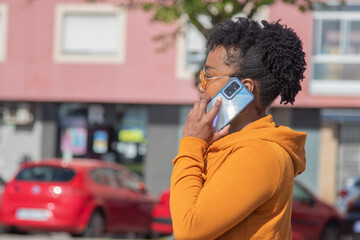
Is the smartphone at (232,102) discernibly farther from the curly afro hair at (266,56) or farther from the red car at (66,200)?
the red car at (66,200)

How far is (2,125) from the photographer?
26.8m

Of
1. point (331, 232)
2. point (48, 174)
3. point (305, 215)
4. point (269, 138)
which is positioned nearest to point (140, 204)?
point (48, 174)

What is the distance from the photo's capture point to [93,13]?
2573 cm

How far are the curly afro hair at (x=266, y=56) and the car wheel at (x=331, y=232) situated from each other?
11630 mm

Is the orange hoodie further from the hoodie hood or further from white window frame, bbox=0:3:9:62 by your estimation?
white window frame, bbox=0:3:9:62

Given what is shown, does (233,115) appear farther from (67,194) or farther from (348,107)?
(348,107)

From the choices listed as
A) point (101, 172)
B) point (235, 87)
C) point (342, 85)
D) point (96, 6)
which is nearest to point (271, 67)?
point (235, 87)

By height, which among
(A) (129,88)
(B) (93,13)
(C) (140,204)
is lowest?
(C) (140,204)

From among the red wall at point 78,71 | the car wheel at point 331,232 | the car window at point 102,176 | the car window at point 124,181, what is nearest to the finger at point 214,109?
the car wheel at point 331,232

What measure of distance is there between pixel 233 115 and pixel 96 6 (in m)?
23.9

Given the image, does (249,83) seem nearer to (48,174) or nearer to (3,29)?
(48,174)

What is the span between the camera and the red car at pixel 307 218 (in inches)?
509

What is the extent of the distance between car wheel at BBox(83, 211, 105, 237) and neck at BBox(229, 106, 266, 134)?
11395 millimetres

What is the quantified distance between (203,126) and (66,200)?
37.2 feet
